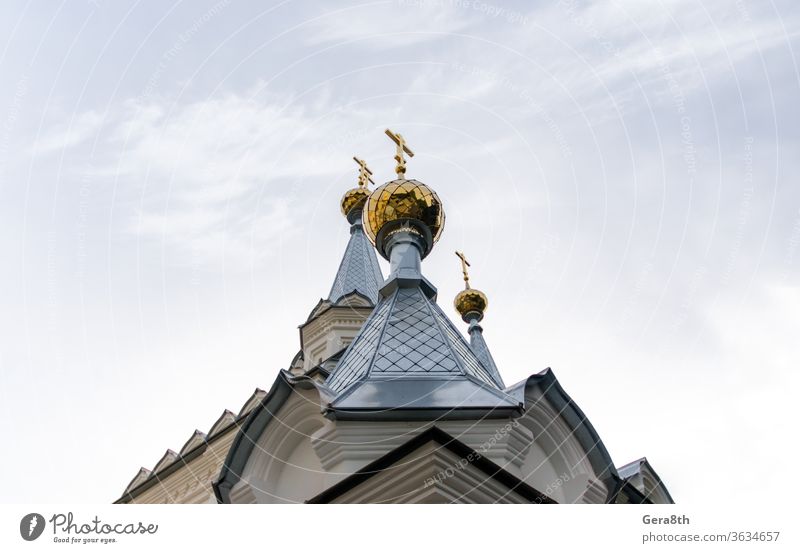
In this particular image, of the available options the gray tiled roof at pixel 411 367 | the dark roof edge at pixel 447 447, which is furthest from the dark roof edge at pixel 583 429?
the dark roof edge at pixel 447 447

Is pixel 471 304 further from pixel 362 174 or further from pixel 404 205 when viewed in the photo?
pixel 404 205

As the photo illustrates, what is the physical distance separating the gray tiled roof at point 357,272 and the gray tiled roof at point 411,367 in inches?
486

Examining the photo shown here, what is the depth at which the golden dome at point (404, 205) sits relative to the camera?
31.9 ft

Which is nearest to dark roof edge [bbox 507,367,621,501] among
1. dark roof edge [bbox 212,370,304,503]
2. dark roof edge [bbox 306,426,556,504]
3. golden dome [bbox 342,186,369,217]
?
dark roof edge [bbox 306,426,556,504]

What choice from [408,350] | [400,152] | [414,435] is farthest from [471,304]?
[414,435]

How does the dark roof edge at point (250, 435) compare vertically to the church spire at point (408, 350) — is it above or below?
below

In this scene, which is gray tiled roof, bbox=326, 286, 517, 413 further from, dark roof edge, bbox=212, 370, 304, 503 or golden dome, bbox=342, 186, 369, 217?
golden dome, bbox=342, 186, 369, 217

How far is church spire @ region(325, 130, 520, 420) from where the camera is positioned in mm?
5977

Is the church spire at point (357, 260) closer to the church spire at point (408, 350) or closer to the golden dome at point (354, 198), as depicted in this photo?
the golden dome at point (354, 198)

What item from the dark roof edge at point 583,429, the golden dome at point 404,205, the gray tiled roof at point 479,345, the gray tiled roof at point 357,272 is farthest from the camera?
the gray tiled roof at point 357,272

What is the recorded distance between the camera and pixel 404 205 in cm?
970

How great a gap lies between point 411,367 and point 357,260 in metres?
15.6

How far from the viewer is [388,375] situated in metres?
6.56

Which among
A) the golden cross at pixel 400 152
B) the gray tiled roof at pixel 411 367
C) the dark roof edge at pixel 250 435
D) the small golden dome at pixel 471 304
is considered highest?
the small golden dome at pixel 471 304
